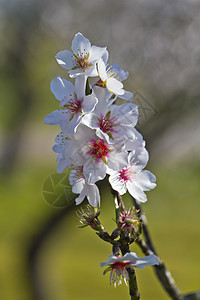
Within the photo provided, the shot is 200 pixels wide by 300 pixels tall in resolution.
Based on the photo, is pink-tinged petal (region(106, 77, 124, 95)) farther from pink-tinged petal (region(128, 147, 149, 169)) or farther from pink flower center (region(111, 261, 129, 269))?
pink flower center (region(111, 261, 129, 269))

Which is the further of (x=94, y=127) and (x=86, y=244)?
(x=86, y=244)

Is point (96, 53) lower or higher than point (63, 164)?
higher

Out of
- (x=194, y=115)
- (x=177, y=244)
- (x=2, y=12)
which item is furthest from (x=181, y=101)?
(x=177, y=244)

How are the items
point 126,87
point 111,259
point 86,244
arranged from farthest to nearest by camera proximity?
point 86,244 → point 126,87 → point 111,259

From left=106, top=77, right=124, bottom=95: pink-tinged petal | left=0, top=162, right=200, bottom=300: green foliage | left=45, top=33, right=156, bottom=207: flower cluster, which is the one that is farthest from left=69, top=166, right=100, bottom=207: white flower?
left=0, top=162, right=200, bottom=300: green foliage

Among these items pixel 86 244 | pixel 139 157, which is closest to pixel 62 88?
pixel 139 157

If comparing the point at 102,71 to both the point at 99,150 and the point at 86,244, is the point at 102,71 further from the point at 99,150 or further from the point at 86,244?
the point at 86,244

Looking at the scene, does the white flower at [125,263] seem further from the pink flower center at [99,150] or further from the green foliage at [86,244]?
the green foliage at [86,244]
